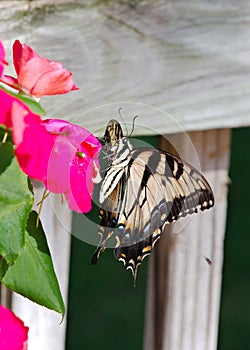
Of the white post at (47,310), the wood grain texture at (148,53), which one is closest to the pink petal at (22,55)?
the wood grain texture at (148,53)

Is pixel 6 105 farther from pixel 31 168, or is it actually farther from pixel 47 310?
pixel 47 310

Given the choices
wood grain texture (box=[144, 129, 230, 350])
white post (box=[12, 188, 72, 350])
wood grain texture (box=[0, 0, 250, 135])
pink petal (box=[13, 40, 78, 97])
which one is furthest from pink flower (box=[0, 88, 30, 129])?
wood grain texture (box=[144, 129, 230, 350])

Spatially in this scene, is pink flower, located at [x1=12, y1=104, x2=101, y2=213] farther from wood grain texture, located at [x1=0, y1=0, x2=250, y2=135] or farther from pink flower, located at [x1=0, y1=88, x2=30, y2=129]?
wood grain texture, located at [x1=0, y1=0, x2=250, y2=135]

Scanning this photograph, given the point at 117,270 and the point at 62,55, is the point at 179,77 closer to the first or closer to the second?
the point at 62,55

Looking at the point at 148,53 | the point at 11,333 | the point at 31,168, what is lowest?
the point at 11,333

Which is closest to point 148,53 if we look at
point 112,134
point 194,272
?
point 194,272
